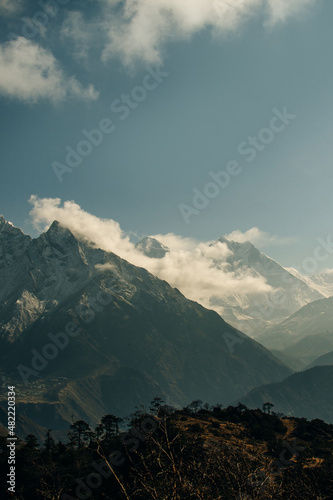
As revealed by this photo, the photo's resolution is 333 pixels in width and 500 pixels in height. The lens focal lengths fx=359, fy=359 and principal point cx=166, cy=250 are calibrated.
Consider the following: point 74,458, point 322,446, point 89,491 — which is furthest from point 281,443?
point 74,458

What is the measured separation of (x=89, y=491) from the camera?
171 feet

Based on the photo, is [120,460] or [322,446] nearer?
[120,460]

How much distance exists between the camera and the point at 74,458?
77125 millimetres

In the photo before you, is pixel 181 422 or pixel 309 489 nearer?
pixel 309 489

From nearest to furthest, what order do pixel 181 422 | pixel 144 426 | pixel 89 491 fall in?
pixel 89 491 → pixel 144 426 → pixel 181 422

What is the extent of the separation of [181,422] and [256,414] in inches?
951

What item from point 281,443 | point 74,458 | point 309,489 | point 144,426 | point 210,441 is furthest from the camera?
point 74,458

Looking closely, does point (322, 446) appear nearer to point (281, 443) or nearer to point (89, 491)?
point (281, 443)

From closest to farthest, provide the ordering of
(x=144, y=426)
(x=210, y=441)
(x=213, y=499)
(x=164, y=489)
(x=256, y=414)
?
(x=164, y=489) → (x=213, y=499) → (x=144, y=426) → (x=210, y=441) → (x=256, y=414)

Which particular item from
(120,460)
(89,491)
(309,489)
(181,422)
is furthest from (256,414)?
(309,489)

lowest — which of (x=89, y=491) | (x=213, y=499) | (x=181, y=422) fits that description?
(x=89, y=491)

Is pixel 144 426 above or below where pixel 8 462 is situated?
above

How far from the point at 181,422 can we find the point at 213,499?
248ft

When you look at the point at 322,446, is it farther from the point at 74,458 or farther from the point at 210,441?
the point at 74,458
